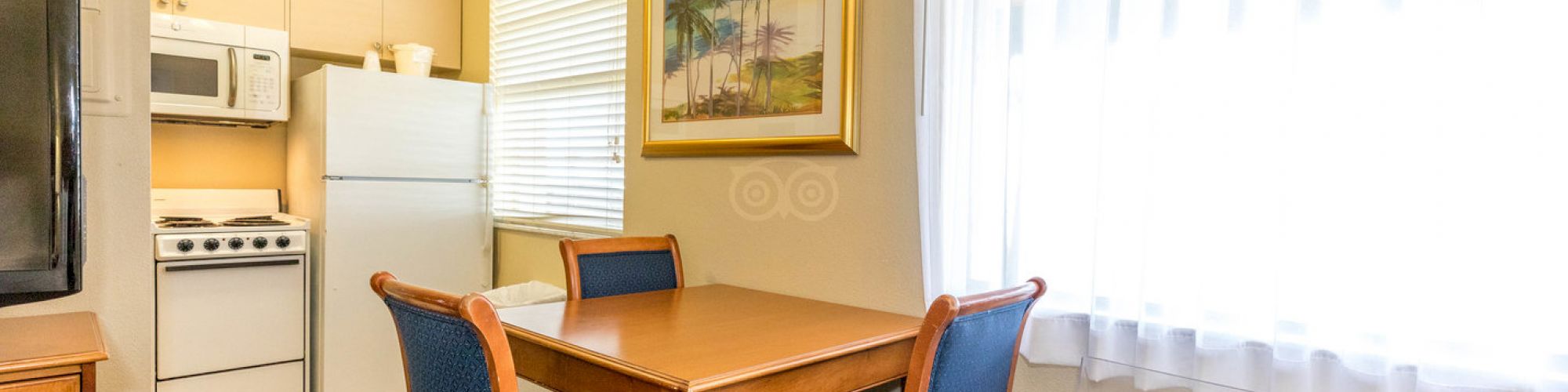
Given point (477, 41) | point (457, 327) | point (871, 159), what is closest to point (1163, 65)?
point (871, 159)

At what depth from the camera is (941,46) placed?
6.13ft

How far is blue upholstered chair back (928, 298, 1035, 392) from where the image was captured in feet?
4.38

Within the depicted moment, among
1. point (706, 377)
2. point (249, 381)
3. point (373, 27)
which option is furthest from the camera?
point (373, 27)

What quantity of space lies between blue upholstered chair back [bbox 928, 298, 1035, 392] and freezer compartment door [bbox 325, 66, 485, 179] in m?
2.69

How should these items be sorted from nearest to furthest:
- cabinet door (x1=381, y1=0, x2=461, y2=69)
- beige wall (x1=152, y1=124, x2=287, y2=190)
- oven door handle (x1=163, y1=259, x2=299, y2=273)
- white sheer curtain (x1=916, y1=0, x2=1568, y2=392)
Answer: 1. white sheer curtain (x1=916, y1=0, x2=1568, y2=392)
2. oven door handle (x1=163, y1=259, x2=299, y2=273)
3. beige wall (x1=152, y1=124, x2=287, y2=190)
4. cabinet door (x1=381, y1=0, x2=461, y2=69)

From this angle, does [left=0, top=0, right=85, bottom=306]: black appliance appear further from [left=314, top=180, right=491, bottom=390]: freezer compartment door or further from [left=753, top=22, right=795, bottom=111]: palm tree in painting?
[left=314, top=180, right=491, bottom=390]: freezer compartment door

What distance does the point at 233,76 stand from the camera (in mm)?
3137

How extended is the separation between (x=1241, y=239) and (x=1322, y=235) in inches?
4.8

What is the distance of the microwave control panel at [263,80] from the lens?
3201 mm

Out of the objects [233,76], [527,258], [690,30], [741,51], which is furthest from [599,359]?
[233,76]

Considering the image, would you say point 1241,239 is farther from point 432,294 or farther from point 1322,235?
point 432,294

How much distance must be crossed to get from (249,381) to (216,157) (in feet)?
3.42

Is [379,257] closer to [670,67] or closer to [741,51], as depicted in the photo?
[670,67]

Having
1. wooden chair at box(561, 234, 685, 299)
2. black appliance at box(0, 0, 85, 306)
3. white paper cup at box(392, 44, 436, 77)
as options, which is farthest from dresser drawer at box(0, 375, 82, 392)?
white paper cup at box(392, 44, 436, 77)
